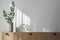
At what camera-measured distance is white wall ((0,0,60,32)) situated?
3115 mm

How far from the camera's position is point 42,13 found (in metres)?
3.16

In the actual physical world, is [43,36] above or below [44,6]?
below

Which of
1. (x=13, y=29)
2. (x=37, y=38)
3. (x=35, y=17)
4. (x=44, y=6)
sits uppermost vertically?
(x=44, y=6)

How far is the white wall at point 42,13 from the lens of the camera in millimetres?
3115

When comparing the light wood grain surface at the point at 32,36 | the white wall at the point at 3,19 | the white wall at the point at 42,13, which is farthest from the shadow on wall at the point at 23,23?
the light wood grain surface at the point at 32,36

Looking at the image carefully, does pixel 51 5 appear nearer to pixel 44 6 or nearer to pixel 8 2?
pixel 44 6

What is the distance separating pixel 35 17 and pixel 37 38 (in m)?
0.74

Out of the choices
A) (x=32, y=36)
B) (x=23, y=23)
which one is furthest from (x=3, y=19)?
(x=32, y=36)

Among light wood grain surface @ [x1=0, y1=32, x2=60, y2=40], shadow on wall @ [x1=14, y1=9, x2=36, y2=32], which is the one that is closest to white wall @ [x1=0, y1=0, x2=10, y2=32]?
shadow on wall @ [x1=14, y1=9, x2=36, y2=32]

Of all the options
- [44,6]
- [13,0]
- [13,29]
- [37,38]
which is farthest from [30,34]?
[13,0]

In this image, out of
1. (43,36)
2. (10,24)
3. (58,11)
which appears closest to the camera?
(43,36)

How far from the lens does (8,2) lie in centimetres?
326

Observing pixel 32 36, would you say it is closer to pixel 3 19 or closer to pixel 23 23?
pixel 23 23

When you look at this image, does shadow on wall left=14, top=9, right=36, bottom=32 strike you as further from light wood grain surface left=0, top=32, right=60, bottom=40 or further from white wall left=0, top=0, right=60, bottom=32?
light wood grain surface left=0, top=32, right=60, bottom=40
